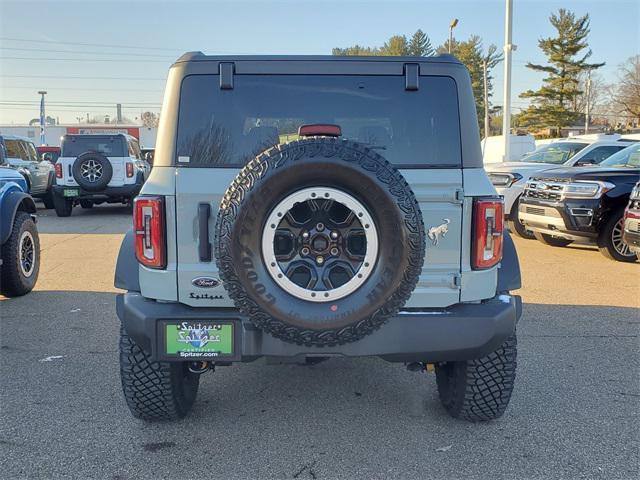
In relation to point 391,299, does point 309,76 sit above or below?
above

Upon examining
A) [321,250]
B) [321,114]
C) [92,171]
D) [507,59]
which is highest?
→ [507,59]

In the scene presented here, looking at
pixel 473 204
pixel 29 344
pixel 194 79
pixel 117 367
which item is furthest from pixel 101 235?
pixel 473 204

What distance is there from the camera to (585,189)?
26.9 ft

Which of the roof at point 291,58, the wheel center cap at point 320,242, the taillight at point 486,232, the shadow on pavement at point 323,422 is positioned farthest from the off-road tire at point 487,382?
the roof at point 291,58

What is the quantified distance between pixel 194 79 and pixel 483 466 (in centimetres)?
243

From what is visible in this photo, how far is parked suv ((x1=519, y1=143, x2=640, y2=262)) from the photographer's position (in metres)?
8.05

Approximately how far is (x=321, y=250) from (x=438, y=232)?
0.64 metres

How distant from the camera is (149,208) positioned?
Answer: 2.83 metres

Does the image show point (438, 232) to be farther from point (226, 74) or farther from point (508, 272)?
point (226, 74)

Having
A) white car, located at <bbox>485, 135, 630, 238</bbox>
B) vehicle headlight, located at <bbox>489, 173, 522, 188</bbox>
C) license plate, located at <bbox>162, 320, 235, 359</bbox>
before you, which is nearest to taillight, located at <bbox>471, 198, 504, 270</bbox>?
license plate, located at <bbox>162, 320, 235, 359</bbox>

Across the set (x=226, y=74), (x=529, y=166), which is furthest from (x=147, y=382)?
(x=529, y=166)

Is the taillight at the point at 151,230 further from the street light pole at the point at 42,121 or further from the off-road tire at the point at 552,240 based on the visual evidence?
the street light pole at the point at 42,121

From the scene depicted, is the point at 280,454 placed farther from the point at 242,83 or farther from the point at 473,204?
the point at 242,83

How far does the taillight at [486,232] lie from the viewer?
2875 millimetres
